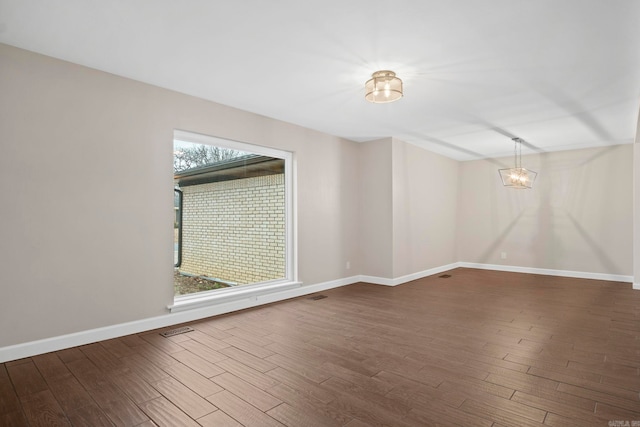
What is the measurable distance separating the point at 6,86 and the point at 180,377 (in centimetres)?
267

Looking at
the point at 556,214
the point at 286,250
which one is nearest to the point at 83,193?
the point at 286,250

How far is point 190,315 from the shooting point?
3.76 metres

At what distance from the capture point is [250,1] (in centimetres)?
220

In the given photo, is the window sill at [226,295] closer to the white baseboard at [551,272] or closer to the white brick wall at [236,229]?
the white brick wall at [236,229]

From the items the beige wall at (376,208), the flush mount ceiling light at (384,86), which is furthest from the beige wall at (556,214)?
the flush mount ceiling light at (384,86)

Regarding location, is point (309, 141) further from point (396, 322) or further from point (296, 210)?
point (396, 322)

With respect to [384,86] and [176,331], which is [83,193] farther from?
[384,86]

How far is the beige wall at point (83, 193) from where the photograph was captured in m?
2.74

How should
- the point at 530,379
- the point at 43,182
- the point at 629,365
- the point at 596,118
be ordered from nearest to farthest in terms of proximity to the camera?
the point at 530,379 < the point at 629,365 < the point at 43,182 < the point at 596,118

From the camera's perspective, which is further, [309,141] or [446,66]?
[309,141]

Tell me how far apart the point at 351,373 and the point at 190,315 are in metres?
2.10

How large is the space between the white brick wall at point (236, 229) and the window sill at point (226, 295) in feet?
0.50

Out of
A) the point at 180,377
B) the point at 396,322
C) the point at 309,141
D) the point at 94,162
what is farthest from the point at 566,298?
the point at 94,162

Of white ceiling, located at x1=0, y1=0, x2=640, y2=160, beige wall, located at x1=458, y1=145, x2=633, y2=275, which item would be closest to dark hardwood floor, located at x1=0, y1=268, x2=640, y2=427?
white ceiling, located at x1=0, y1=0, x2=640, y2=160
